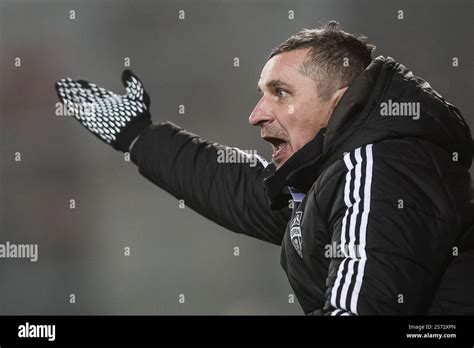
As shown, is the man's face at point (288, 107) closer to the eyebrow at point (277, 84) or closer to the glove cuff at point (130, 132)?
the eyebrow at point (277, 84)

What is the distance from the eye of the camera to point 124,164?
12.6ft

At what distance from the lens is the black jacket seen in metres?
1.66

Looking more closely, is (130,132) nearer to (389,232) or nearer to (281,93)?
(281,93)

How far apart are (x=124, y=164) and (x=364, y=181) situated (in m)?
2.25

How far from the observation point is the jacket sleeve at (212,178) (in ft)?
7.65

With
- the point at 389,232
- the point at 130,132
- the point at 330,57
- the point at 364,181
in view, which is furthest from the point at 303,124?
the point at 130,132

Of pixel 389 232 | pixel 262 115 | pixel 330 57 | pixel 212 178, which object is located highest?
Result: pixel 330 57

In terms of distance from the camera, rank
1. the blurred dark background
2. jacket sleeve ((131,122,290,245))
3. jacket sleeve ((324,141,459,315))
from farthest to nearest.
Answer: the blurred dark background → jacket sleeve ((131,122,290,245)) → jacket sleeve ((324,141,459,315))

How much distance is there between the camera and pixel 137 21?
145 inches

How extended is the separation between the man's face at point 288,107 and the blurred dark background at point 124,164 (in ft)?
3.36

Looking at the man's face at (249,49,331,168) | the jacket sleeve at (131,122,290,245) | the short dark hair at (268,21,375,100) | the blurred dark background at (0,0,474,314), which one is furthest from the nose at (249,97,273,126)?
the blurred dark background at (0,0,474,314)

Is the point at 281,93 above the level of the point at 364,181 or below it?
above

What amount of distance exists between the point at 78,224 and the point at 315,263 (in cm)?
204

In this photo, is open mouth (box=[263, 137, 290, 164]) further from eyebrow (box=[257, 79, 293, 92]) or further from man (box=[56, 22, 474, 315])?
eyebrow (box=[257, 79, 293, 92])
